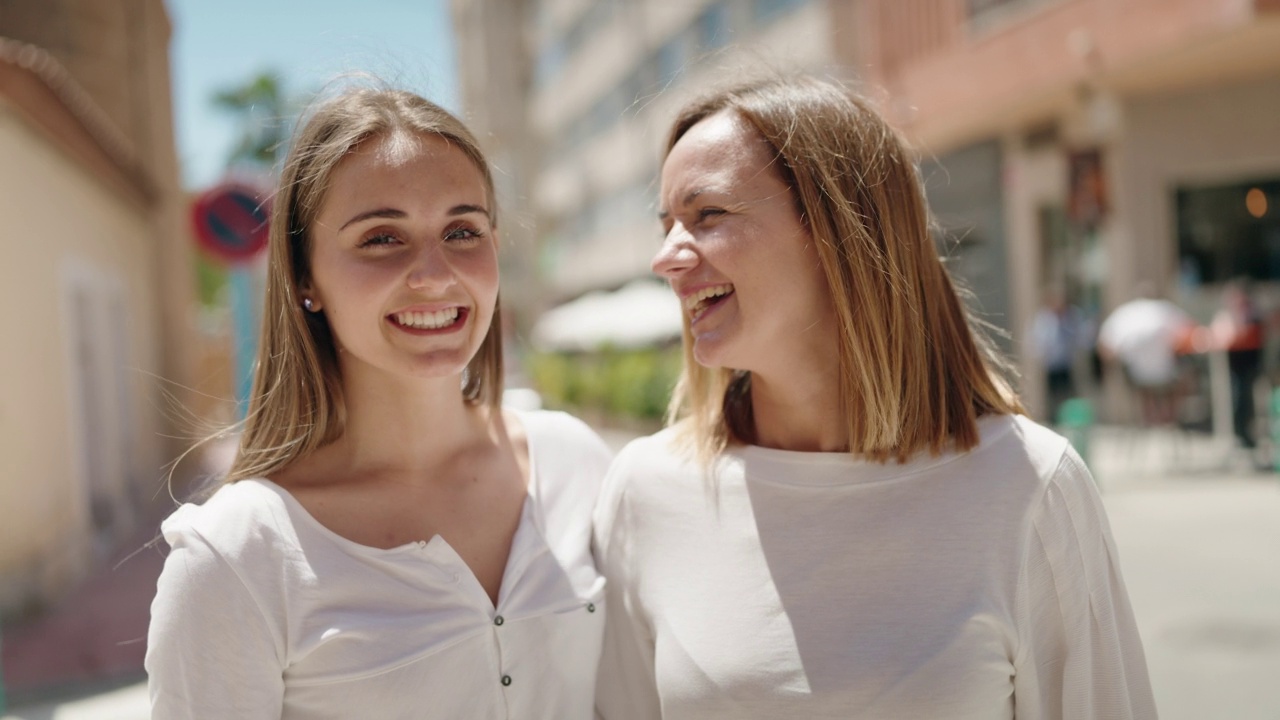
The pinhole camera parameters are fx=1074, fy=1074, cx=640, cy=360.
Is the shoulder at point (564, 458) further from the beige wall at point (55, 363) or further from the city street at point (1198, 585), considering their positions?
the beige wall at point (55, 363)

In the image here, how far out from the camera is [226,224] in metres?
6.57

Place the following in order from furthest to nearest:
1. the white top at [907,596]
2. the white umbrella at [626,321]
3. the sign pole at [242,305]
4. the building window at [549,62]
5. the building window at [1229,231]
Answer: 1. the building window at [549,62]
2. the white umbrella at [626,321]
3. the building window at [1229,231]
4. the sign pole at [242,305]
5. the white top at [907,596]

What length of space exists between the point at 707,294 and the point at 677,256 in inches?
4.0

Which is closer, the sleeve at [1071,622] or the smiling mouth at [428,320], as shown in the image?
the sleeve at [1071,622]

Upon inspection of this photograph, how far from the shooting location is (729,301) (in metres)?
2.19

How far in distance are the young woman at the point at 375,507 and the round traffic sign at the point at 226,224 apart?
4.68 metres

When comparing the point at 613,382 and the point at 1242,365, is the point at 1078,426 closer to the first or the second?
the point at 1242,365

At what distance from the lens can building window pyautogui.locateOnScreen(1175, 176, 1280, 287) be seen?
44.7ft

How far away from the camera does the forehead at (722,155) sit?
2.14 metres

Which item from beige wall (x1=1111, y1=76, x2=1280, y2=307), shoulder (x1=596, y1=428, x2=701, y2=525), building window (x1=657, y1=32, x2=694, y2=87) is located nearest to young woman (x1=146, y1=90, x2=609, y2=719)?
shoulder (x1=596, y1=428, x2=701, y2=525)

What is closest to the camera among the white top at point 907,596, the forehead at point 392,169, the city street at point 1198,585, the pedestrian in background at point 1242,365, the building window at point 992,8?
the white top at point 907,596

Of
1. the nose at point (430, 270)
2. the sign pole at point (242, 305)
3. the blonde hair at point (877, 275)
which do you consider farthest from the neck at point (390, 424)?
the sign pole at point (242, 305)

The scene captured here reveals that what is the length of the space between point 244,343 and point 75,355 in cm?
364

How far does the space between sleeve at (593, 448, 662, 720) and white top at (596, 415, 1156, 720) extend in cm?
11
